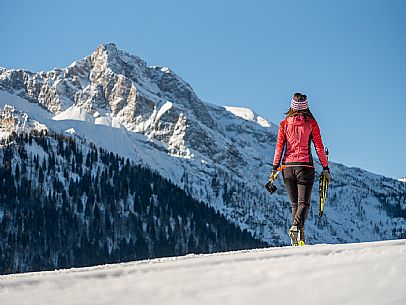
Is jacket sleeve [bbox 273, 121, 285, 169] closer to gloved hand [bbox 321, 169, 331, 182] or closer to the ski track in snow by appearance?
gloved hand [bbox 321, 169, 331, 182]

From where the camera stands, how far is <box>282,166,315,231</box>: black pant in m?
8.70

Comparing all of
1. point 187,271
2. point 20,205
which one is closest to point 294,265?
point 187,271

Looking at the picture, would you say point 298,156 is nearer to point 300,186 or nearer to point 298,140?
point 298,140

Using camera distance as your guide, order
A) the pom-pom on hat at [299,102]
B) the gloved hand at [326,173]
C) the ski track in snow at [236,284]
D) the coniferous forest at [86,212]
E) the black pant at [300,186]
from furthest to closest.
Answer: the coniferous forest at [86,212], the gloved hand at [326,173], the pom-pom on hat at [299,102], the black pant at [300,186], the ski track in snow at [236,284]

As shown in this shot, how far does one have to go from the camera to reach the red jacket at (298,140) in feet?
29.1

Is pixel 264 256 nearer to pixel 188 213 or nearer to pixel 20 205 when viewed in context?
pixel 20 205

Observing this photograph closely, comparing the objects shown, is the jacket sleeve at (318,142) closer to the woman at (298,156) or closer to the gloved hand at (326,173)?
the woman at (298,156)

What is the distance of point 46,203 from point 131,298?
429 feet

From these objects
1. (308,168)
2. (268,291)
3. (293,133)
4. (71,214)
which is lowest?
(268,291)

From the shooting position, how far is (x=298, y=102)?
356 inches

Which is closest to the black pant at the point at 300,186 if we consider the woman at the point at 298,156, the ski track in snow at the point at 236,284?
the woman at the point at 298,156

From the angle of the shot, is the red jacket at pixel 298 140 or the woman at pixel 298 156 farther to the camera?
the red jacket at pixel 298 140

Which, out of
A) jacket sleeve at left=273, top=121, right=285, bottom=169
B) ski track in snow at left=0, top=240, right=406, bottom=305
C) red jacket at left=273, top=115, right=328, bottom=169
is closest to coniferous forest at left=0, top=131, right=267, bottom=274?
jacket sleeve at left=273, top=121, right=285, bottom=169

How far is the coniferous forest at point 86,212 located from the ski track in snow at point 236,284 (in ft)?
357
